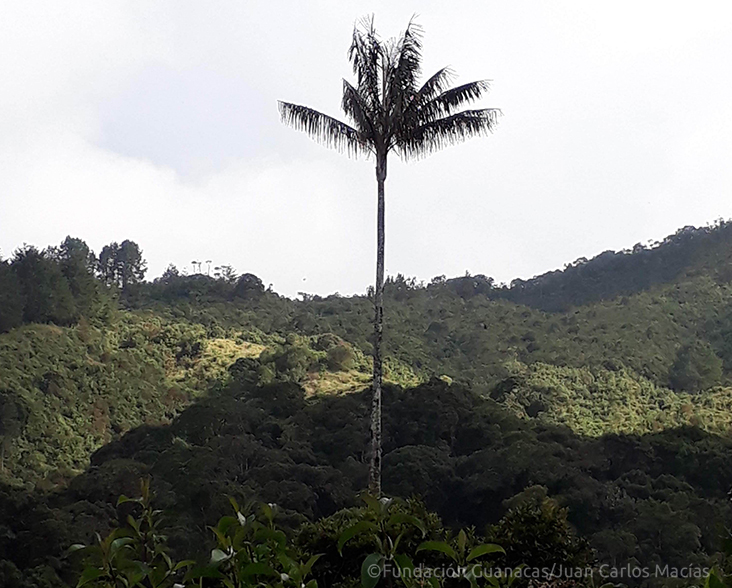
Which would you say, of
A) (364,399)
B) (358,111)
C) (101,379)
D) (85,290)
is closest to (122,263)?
(85,290)

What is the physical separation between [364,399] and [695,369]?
1868 centimetres

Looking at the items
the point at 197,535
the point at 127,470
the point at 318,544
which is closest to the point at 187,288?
the point at 127,470

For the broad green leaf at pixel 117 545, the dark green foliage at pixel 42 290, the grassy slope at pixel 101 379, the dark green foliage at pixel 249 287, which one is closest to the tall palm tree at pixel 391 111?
the broad green leaf at pixel 117 545

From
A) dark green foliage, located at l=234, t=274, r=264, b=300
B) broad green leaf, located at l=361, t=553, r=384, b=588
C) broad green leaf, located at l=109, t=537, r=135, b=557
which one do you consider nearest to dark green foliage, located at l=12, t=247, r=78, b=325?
dark green foliage, located at l=234, t=274, r=264, b=300

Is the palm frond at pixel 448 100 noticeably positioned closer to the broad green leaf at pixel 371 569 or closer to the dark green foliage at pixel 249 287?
the broad green leaf at pixel 371 569

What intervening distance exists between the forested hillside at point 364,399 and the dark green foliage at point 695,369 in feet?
0.34

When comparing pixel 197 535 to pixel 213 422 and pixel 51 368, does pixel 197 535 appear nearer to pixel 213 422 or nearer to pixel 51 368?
pixel 213 422

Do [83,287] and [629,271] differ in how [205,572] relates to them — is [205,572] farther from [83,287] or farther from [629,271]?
[629,271]

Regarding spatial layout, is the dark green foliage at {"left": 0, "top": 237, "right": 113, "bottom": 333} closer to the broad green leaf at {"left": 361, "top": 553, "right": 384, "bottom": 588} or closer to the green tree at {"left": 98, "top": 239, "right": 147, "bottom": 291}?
the green tree at {"left": 98, "top": 239, "right": 147, "bottom": 291}

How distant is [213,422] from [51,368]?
9025 millimetres

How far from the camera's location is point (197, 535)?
1545 centimetres

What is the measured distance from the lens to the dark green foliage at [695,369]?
3519 centimetres

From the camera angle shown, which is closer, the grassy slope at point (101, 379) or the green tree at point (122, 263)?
the grassy slope at point (101, 379)

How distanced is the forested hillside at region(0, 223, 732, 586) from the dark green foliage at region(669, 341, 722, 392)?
0.10 meters
